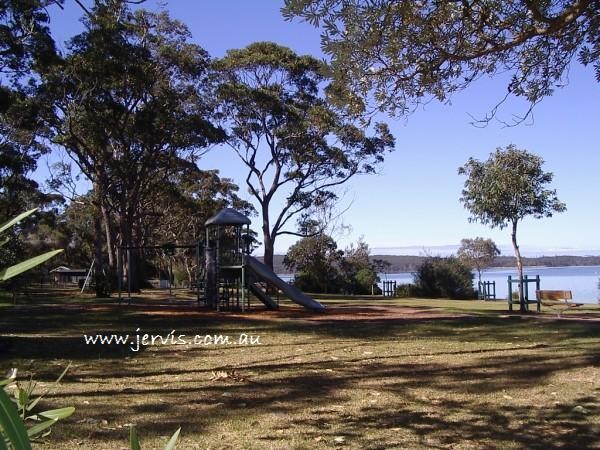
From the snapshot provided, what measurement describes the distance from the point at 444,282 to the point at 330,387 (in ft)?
99.8

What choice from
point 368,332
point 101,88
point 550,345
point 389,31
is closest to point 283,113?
point 101,88

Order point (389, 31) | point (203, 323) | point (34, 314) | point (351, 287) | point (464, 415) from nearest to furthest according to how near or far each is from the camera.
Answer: point (464, 415) → point (389, 31) → point (203, 323) → point (34, 314) → point (351, 287)

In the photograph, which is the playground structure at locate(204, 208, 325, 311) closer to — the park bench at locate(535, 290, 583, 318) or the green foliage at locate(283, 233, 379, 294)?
the park bench at locate(535, 290, 583, 318)

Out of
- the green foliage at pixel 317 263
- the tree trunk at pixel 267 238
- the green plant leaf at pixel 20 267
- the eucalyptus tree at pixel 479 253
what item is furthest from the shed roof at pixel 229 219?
the eucalyptus tree at pixel 479 253

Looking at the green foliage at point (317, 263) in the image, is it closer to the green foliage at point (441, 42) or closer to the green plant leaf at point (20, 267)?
the green foliage at point (441, 42)

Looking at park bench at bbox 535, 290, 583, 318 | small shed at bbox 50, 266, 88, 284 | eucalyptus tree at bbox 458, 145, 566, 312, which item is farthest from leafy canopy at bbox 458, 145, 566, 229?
small shed at bbox 50, 266, 88, 284

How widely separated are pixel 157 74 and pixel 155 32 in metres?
2.42

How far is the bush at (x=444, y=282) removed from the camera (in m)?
36.7

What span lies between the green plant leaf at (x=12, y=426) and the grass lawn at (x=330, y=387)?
13.8ft

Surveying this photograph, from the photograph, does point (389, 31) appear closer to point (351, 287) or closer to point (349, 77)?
point (349, 77)

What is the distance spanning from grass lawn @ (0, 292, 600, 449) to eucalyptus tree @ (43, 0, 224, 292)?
1400cm

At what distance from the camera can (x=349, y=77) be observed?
7121mm

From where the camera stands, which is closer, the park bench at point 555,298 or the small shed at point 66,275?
the park bench at point 555,298

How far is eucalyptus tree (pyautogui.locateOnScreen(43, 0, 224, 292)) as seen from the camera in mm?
24484
